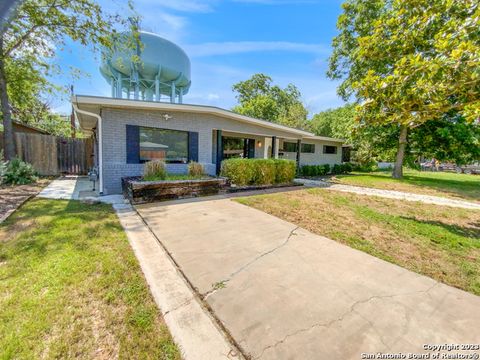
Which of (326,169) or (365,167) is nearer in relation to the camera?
(326,169)

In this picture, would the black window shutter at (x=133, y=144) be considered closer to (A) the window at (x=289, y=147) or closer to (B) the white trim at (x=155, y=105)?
(B) the white trim at (x=155, y=105)

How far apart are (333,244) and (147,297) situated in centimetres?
294

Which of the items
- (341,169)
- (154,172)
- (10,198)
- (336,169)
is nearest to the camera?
(10,198)

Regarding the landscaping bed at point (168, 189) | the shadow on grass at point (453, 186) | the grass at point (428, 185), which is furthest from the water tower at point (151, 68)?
the shadow on grass at point (453, 186)

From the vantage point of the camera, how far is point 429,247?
376 centimetres

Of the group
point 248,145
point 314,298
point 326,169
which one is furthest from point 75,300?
point 326,169

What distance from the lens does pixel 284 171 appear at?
32.3 feet

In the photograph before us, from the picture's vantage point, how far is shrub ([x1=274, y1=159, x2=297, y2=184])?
9648 mm

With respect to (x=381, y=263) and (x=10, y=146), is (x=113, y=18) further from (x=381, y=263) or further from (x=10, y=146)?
(x=381, y=263)

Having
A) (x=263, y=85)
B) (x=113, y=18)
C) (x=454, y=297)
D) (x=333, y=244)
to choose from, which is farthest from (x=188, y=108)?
(x=263, y=85)

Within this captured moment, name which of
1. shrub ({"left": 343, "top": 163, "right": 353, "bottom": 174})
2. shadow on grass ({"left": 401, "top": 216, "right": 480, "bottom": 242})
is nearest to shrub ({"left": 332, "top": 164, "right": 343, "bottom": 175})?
shrub ({"left": 343, "top": 163, "right": 353, "bottom": 174})

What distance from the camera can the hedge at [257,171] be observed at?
27.7 feet

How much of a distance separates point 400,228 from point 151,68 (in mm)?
15840

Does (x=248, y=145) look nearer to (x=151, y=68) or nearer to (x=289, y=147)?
(x=289, y=147)
